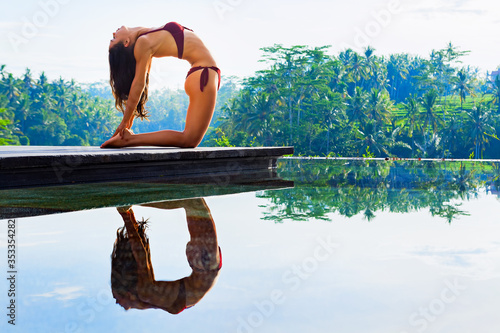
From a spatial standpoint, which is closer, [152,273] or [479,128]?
[152,273]

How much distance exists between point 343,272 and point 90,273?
476 mm

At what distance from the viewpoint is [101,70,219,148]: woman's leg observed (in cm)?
414

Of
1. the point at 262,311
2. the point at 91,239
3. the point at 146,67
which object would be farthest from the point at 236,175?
the point at 262,311

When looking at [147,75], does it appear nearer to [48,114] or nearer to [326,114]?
[326,114]

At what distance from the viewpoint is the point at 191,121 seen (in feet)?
14.0

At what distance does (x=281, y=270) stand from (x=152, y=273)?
0.24m

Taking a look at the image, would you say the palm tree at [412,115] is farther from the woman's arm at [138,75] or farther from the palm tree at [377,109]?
the woman's arm at [138,75]

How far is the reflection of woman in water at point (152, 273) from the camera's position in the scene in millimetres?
969

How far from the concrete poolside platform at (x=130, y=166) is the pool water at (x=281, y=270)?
2.80 feet

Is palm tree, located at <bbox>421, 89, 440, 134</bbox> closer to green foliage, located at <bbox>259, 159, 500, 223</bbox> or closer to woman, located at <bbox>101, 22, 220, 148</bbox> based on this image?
woman, located at <bbox>101, 22, 220, 148</bbox>

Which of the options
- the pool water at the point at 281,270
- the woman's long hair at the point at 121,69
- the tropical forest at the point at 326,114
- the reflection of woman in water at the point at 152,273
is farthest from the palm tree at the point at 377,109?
the reflection of woman in water at the point at 152,273

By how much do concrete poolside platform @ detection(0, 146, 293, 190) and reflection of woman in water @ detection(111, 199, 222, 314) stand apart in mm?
1150

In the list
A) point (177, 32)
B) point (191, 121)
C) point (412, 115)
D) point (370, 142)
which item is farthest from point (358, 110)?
point (177, 32)

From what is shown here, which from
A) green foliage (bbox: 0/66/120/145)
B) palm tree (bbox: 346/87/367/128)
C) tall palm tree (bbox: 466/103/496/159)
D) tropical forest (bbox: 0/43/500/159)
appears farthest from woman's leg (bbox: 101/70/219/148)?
green foliage (bbox: 0/66/120/145)
